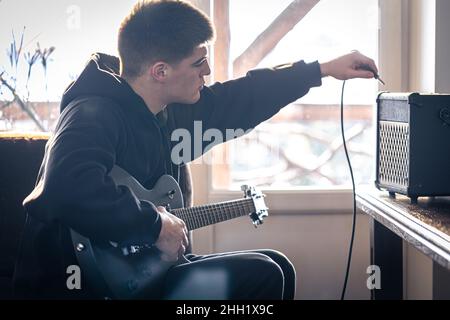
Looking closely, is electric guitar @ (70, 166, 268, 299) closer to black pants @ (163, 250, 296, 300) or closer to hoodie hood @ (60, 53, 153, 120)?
black pants @ (163, 250, 296, 300)

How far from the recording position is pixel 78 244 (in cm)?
133

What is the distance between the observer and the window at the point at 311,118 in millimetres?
2010

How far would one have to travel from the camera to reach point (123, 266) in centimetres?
135

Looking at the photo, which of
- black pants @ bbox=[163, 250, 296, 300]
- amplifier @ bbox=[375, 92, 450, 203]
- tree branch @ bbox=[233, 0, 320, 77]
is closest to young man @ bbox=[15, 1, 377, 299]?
black pants @ bbox=[163, 250, 296, 300]

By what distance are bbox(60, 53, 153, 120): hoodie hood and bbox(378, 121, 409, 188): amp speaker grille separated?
0.52 metres

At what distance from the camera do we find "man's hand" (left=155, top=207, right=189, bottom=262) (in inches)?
51.6

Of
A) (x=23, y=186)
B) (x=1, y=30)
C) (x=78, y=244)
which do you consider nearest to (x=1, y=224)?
(x=23, y=186)

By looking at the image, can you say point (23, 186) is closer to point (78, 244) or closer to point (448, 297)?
point (78, 244)

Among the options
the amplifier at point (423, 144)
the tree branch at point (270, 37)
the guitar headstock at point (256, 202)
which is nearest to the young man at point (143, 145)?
the guitar headstock at point (256, 202)

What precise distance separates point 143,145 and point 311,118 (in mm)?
752

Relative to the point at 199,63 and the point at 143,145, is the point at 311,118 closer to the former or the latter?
the point at 199,63

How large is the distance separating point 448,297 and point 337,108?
0.63 metres

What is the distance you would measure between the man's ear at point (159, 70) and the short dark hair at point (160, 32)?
0.04 ft

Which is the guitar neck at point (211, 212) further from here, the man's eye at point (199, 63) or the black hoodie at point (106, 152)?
the man's eye at point (199, 63)
